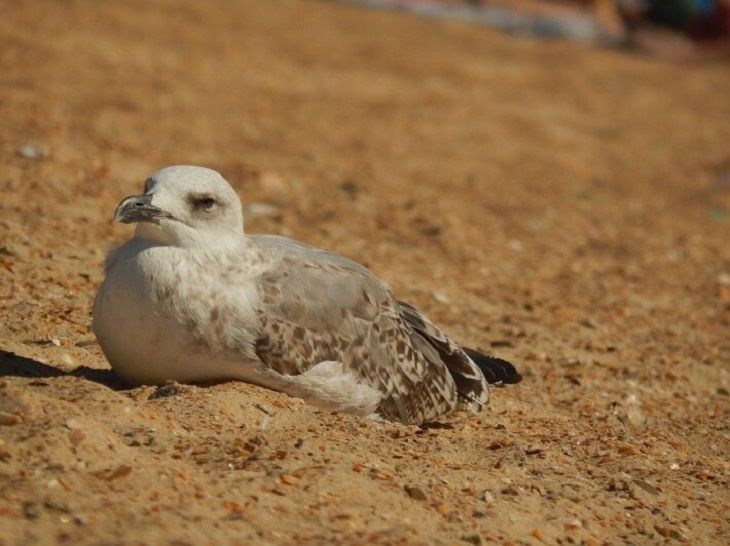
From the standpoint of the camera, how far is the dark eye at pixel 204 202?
18.1 feet

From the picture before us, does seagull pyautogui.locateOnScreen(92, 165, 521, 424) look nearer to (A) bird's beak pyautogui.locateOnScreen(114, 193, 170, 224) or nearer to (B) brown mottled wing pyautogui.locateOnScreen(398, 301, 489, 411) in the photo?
(A) bird's beak pyautogui.locateOnScreen(114, 193, 170, 224)

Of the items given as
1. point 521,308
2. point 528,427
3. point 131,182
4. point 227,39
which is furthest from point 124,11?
point 528,427

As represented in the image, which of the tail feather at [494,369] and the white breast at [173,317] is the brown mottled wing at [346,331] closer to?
the white breast at [173,317]

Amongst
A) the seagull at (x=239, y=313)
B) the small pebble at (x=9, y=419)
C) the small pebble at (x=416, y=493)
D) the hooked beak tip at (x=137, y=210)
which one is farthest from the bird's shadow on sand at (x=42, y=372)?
the small pebble at (x=416, y=493)

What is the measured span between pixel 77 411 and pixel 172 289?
609 mm

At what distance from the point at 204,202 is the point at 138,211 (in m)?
0.31

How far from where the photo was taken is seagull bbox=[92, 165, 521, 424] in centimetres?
528

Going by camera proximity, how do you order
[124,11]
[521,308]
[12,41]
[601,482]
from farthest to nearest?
[124,11], [12,41], [521,308], [601,482]

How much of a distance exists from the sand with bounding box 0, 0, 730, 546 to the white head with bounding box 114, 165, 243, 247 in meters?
0.64

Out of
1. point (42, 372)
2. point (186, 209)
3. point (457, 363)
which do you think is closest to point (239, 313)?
point (186, 209)

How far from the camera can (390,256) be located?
9.33m

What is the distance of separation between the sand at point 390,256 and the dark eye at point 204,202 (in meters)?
0.76

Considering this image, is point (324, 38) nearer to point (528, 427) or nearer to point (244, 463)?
point (528, 427)

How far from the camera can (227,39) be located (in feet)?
50.6
